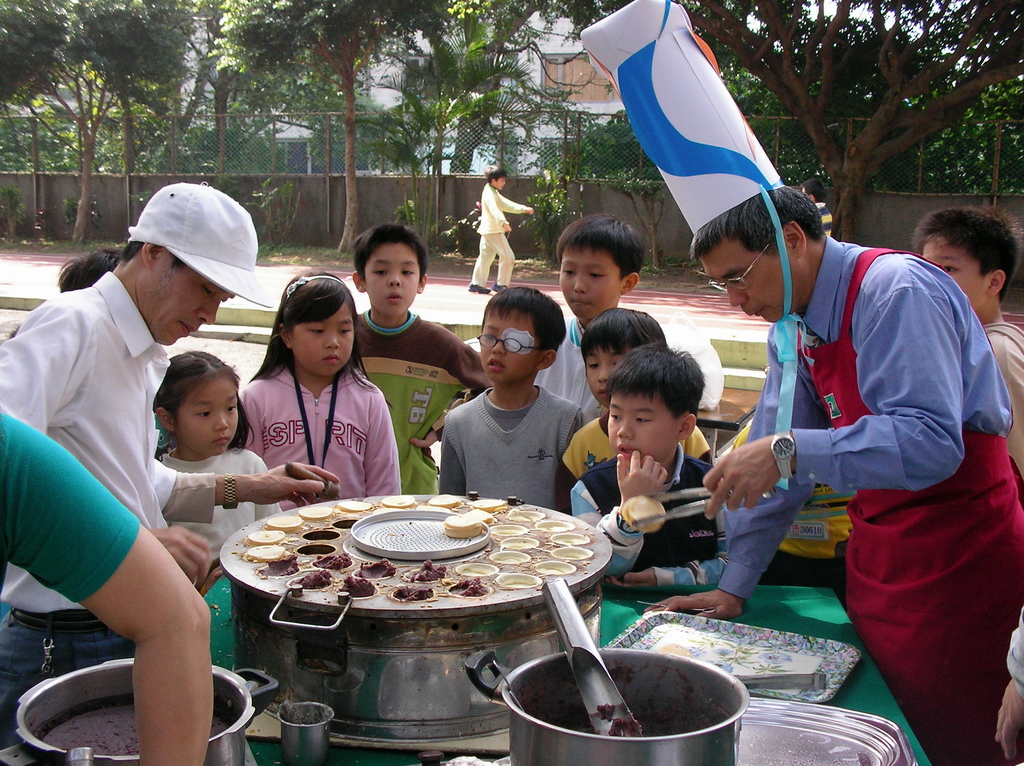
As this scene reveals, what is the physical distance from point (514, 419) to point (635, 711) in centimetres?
165

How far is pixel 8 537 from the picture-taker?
96 cm

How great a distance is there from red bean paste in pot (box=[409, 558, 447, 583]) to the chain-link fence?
45.2 ft

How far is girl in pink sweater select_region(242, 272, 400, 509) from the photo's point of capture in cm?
270

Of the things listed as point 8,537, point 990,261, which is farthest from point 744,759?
point 990,261

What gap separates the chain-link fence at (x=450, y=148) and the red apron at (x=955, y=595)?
518 inches

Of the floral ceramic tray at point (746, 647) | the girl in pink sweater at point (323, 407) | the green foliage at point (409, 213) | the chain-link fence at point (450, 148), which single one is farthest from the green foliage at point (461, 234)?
the floral ceramic tray at point (746, 647)

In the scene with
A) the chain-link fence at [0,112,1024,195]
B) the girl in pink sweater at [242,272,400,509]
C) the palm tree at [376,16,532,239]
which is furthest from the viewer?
the palm tree at [376,16,532,239]

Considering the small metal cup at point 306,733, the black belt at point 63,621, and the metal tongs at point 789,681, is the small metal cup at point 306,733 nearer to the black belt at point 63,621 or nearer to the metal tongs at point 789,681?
the black belt at point 63,621

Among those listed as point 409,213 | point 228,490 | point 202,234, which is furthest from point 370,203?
point 202,234

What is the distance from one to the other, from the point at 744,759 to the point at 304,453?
1.72m

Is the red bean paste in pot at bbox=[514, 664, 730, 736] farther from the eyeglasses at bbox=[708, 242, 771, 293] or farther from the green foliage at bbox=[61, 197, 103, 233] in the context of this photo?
the green foliage at bbox=[61, 197, 103, 233]

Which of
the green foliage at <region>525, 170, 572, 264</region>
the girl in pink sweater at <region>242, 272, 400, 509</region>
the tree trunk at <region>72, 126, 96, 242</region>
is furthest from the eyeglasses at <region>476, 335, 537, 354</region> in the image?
the tree trunk at <region>72, 126, 96, 242</region>

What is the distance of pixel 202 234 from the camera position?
1714mm

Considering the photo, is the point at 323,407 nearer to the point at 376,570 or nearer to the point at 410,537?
the point at 410,537
